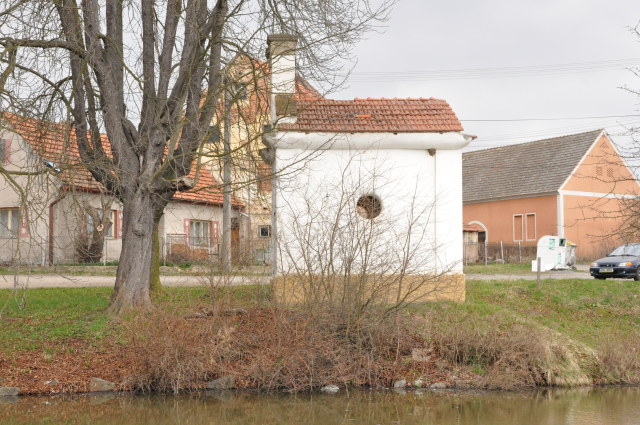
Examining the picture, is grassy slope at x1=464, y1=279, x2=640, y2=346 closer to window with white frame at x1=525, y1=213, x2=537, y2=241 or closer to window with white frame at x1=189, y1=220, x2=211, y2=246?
window with white frame at x1=189, y1=220, x2=211, y2=246

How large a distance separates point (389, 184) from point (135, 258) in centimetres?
567

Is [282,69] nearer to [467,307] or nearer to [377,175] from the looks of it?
[377,175]

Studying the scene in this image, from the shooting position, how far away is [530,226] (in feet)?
131

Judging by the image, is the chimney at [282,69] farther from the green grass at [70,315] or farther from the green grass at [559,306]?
the green grass at [559,306]

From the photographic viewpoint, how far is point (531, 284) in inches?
837

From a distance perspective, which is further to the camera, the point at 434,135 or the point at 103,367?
the point at 434,135

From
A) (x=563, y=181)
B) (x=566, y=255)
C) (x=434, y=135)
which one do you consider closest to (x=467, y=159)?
(x=563, y=181)

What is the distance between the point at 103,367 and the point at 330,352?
406 cm

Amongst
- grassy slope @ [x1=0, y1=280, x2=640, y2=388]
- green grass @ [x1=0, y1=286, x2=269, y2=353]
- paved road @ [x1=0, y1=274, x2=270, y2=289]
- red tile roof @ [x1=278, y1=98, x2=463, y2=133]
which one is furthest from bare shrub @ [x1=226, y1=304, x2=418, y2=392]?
red tile roof @ [x1=278, y1=98, x2=463, y2=133]

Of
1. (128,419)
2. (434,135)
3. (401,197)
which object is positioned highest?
(434,135)

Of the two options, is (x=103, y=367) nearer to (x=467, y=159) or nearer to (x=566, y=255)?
(x=566, y=255)

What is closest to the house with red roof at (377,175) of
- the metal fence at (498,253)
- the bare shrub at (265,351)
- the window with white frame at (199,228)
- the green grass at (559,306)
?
the green grass at (559,306)

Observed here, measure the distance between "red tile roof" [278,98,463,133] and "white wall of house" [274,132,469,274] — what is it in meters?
0.24

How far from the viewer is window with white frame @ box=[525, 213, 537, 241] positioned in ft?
130
